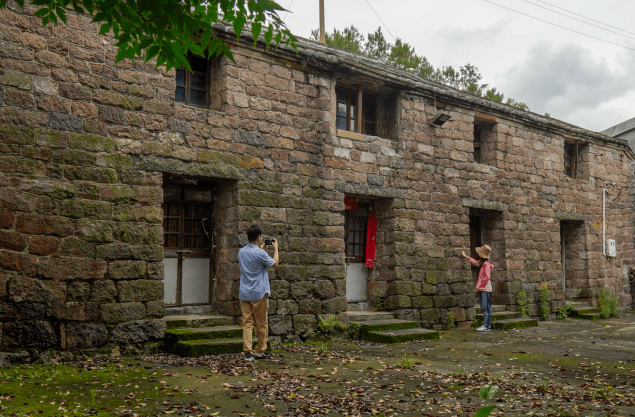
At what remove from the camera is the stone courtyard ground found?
4324 mm

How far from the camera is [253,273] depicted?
6406 mm

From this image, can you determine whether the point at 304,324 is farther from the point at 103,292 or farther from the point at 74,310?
the point at 74,310

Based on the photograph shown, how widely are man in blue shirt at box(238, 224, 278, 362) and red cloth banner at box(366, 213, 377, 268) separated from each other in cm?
333

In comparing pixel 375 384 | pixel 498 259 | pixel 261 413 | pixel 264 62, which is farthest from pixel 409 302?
pixel 261 413

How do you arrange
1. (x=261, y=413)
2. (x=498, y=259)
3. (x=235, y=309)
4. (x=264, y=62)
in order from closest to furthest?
(x=261, y=413), (x=235, y=309), (x=264, y=62), (x=498, y=259)

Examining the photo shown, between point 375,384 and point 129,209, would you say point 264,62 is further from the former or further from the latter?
point 375,384

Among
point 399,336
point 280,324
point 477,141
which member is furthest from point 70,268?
point 477,141

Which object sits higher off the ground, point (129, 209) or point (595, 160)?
point (595, 160)

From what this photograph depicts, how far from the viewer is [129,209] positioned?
257 inches

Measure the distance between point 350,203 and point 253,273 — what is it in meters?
3.38

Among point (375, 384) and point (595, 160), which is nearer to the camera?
point (375, 384)

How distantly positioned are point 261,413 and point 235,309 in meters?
3.17

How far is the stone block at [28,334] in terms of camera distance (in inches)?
220

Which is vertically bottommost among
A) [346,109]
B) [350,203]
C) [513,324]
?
[513,324]
